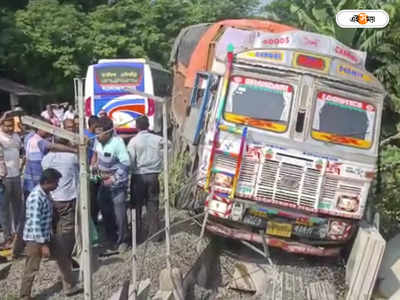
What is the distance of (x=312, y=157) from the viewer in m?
7.57

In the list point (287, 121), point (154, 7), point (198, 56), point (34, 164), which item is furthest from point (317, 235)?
point (154, 7)

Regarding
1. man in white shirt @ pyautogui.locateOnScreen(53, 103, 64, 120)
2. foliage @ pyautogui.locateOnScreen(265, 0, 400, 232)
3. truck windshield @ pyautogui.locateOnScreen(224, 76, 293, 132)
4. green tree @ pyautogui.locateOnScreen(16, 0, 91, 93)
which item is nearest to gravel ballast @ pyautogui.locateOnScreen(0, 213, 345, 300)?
truck windshield @ pyautogui.locateOnScreen(224, 76, 293, 132)

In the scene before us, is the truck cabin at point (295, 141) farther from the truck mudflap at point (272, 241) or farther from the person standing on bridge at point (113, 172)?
the person standing on bridge at point (113, 172)

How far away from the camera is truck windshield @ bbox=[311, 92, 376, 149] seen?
784cm

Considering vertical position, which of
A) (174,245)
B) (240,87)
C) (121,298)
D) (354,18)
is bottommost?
(174,245)

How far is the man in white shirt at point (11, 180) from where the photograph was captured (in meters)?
7.80

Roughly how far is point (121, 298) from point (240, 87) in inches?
140

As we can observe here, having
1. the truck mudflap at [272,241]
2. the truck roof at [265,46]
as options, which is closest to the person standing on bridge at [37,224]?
the truck mudflap at [272,241]

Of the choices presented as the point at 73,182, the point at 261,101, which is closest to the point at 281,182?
the point at 261,101

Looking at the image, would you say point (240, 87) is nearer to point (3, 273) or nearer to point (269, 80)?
point (269, 80)

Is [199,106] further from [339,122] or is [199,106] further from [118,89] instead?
[118,89]

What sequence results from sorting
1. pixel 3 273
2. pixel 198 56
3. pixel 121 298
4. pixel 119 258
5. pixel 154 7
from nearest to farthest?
pixel 121 298 < pixel 3 273 < pixel 119 258 < pixel 198 56 < pixel 154 7

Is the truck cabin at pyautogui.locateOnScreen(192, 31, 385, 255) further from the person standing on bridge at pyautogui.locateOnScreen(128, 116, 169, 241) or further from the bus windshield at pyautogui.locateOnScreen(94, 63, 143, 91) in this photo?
the bus windshield at pyautogui.locateOnScreen(94, 63, 143, 91)

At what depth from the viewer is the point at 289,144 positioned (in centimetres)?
768
